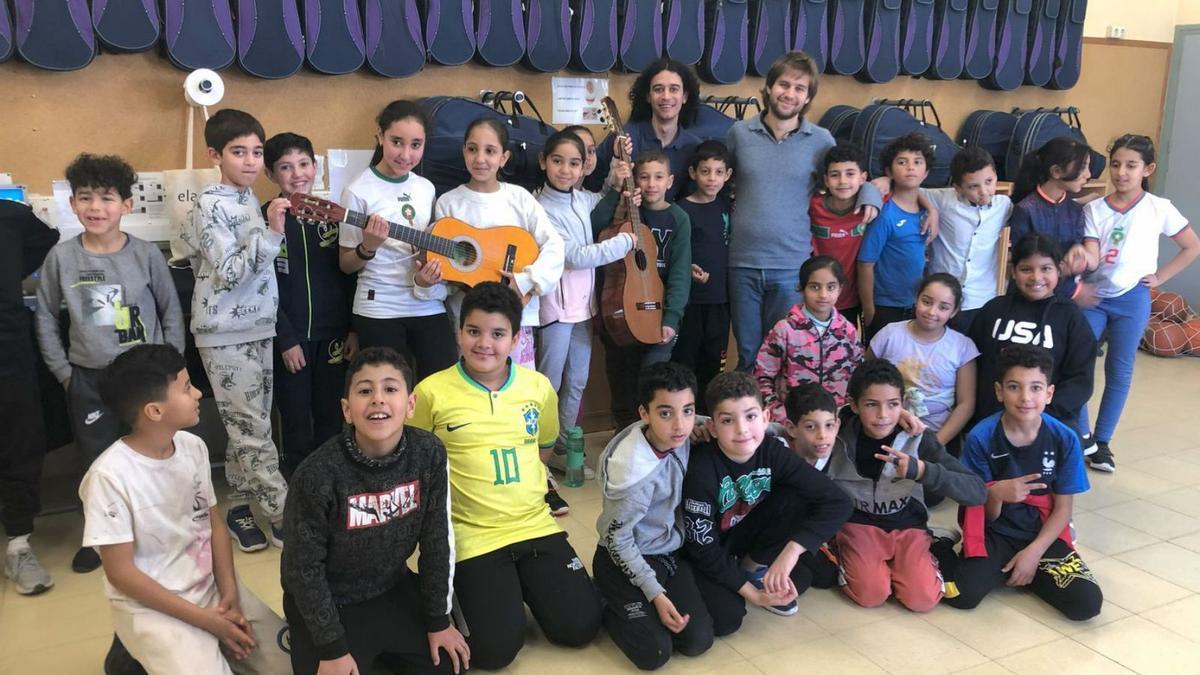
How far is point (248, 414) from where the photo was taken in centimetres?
275

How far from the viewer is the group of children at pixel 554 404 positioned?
1984mm

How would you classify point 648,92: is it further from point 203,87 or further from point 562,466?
point 203,87

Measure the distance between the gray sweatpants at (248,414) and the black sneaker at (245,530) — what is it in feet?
0.19

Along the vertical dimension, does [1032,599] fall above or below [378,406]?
below

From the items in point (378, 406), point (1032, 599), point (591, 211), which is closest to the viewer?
point (378, 406)

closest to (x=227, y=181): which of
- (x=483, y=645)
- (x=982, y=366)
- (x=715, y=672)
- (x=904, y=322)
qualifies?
(x=483, y=645)

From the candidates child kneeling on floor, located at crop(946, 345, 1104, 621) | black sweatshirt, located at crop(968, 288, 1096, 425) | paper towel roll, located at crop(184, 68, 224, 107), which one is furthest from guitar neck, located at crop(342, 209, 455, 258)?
black sweatshirt, located at crop(968, 288, 1096, 425)

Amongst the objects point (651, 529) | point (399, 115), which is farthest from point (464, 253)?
point (651, 529)

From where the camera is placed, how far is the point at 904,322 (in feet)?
10.2

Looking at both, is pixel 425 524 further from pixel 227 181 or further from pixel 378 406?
pixel 227 181

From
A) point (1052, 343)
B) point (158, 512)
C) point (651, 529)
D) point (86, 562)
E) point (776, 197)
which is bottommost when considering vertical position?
point (86, 562)

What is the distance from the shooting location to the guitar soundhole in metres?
2.99

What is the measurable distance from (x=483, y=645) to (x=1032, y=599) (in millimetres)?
1545

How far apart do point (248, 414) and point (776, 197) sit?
1.96 metres
